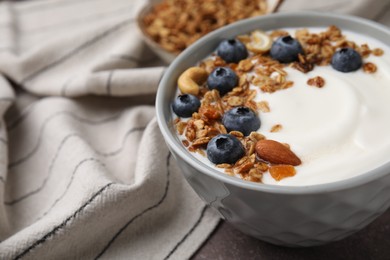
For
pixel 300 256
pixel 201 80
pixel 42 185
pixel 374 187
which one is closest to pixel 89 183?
pixel 42 185

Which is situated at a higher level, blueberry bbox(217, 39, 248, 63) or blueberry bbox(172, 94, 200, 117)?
blueberry bbox(217, 39, 248, 63)

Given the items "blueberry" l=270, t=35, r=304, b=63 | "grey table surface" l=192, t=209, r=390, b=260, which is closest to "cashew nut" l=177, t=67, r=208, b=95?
"blueberry" l=270, t=35, r=304, b=63

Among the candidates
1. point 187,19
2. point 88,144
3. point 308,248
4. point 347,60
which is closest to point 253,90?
point 347,60

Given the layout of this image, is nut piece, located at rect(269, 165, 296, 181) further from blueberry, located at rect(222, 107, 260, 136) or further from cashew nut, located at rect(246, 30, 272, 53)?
cashew nut, located at rect(246, 30, 272, 53)

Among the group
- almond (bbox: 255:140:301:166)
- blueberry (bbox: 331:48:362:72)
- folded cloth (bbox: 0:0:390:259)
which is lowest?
folded cloth (bbox: 0:0:390:259)

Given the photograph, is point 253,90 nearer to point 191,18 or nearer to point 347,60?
point 347,60

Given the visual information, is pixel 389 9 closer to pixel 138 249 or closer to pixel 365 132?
pixel 365 132

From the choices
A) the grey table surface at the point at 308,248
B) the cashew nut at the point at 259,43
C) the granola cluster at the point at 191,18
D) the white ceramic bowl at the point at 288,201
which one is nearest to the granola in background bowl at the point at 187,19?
the granola cluster at the point at 191,18
